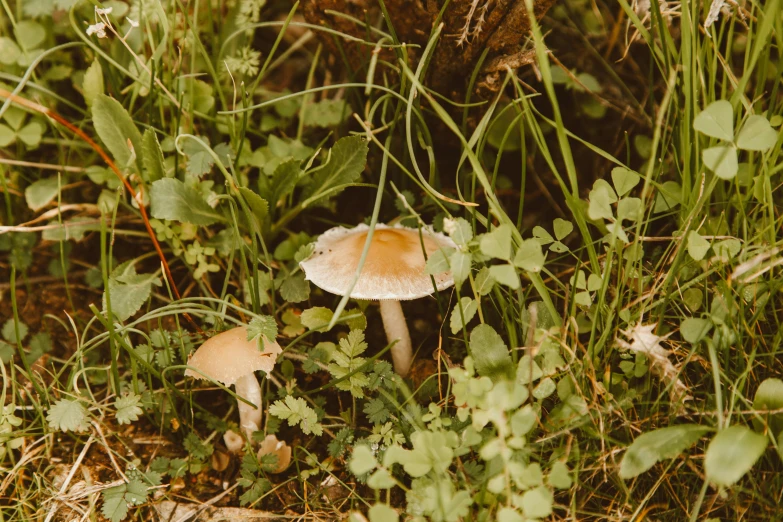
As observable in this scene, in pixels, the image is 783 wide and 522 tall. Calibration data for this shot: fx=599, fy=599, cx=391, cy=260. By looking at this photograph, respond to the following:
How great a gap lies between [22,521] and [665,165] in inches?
81.6

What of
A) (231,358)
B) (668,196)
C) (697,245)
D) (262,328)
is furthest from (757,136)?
(231,358)

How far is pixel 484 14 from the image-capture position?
5.71 feet

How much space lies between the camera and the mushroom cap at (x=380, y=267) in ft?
5.32

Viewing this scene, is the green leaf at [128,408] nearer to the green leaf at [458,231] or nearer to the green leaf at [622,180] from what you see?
the green leaf at [458,231]

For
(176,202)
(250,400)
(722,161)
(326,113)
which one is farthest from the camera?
(326,113)

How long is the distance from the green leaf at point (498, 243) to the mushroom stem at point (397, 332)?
623 mm

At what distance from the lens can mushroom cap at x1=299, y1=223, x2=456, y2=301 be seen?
5.32 feet

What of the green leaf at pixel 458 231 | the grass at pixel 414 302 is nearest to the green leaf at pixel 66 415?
the grass at pixel 414 302

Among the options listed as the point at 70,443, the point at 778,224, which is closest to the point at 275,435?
the point at 70,443

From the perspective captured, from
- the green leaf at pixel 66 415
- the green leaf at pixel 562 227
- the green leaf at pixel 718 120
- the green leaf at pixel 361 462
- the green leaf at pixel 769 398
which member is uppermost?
the green leaf at pixel 718 120

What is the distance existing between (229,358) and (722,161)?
1.24 meters

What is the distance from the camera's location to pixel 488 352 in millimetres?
1496

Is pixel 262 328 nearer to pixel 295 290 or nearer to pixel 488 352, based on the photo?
pixel 295 290

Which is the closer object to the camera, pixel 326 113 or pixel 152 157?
pixel 152 157
